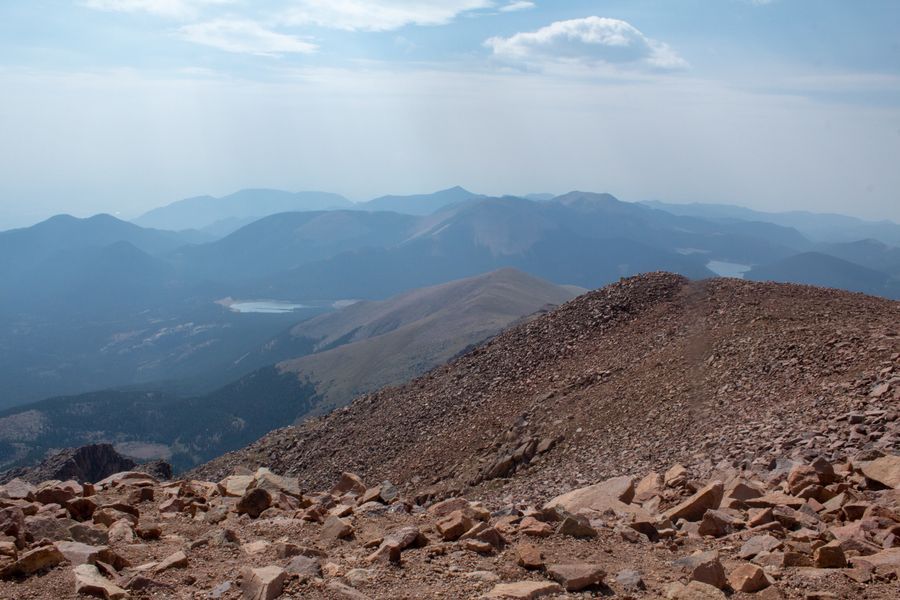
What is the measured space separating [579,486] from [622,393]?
6.57 metres

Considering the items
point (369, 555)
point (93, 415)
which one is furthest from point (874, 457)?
point (93, 415)

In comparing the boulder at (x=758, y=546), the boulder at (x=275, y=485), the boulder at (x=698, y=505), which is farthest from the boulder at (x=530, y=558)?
the boulder at (x=275, y=485)

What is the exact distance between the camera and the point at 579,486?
19516 mm

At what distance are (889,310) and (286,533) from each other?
77.0 ft

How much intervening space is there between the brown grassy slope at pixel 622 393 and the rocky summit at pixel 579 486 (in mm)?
108

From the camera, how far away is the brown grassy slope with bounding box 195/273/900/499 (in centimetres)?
2044

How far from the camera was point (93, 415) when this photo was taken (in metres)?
143

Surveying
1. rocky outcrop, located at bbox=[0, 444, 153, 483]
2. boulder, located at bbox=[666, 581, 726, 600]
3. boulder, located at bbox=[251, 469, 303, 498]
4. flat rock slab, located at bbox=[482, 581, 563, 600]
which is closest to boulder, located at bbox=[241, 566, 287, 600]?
flat rock slab, located at bbox=[482, 581, 563, 600]

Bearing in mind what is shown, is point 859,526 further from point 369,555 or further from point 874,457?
point 369,555

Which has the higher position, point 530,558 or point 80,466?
point 530,558

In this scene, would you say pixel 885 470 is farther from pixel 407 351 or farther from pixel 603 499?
pixel 407 351

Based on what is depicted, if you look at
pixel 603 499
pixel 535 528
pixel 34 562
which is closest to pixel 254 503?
pixel 34 562

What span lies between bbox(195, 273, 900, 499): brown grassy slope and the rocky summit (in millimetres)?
108

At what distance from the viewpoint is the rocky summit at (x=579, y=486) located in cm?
991
